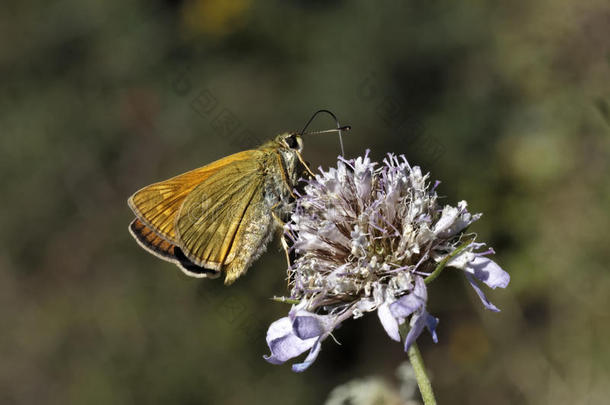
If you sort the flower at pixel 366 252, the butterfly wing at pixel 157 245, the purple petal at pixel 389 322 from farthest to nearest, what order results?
the butterfly wing at pixel 157 245 → the flower at pixel 366 252 → the purple petal at pixel 389 322

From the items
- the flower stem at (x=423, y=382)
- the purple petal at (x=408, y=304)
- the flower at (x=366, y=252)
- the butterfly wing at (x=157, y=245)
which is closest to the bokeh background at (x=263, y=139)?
the flower at (x=366, y=252)

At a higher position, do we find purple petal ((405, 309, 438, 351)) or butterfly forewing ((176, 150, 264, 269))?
butterfly forewing ((176, 150, 264, 269))

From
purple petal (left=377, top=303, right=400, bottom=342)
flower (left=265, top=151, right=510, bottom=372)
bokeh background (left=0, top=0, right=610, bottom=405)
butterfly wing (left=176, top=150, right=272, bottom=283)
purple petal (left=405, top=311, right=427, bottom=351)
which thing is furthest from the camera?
bokeh background (left=0, top=0, right=610, bottom=405)

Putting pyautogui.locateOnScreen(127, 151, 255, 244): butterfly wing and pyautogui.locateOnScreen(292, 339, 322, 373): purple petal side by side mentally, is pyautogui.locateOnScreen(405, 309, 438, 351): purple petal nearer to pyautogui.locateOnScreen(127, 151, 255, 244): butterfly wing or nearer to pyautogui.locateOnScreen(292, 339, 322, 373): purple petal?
pyautogui.locateOnScreen(292, 339, 322, 373): purple petal

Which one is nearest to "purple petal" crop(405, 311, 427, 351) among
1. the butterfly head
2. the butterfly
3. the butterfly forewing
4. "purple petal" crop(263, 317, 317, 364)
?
"purple petal" crop(263, 317, 317, 364)

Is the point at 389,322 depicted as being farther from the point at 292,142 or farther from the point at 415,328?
the point at 292,142

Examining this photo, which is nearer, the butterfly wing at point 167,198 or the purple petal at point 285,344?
the purple petal at point 285,344

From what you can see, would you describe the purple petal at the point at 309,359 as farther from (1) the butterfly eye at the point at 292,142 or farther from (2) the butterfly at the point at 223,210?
(1) the butterfly eye at the point at 292,142
